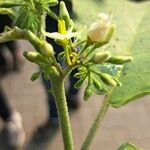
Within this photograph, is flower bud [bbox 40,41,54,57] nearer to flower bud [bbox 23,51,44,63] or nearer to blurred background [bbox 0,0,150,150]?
flower bud [bbox 23,51,44,63]

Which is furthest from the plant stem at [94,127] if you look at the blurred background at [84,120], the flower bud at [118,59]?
the blurred background at [84,120]

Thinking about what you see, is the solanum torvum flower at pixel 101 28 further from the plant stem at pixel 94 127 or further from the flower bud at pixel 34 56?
the plant stem at pixel 94 127

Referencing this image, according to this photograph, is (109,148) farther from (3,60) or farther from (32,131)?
(3,60)

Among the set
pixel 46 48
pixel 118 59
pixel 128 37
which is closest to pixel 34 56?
pixel 46 48

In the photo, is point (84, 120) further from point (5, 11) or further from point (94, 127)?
point (5, 11)

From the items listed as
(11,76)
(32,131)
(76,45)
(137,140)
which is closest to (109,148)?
(137,140)

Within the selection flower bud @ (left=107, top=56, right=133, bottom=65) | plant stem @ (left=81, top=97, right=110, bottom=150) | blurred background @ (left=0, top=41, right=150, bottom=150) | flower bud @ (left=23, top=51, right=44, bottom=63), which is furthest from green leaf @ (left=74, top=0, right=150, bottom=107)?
blurred background @ (left=0, top=41, right=150, bottom=150)

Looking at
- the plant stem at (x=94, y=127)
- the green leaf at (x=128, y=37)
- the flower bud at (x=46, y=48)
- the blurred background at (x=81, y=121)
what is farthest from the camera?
the blurred background at (x=81, y=121)
